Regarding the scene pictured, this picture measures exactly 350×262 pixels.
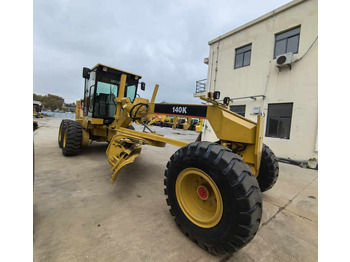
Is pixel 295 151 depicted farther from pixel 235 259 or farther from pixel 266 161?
pixel 235 259

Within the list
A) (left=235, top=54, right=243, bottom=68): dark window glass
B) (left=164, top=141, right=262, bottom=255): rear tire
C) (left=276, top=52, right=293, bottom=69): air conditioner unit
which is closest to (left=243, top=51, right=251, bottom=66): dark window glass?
(left=235, top=54, right=243, bottom=68): dark window glass

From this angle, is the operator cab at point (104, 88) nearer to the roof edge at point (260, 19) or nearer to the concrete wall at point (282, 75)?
the concrete wall at point (282, 75)

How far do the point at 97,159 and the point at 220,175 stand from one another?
4.28m

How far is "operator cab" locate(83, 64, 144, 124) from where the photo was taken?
4.79m

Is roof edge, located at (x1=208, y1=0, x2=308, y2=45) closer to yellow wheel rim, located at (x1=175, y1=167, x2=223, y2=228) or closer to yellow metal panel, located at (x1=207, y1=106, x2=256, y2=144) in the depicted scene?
yellow metal panel, located at (x1=207, y1=106, x2=256, y2=144)

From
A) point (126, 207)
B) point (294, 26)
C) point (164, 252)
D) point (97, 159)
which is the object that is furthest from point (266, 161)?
A: point (294, 26)

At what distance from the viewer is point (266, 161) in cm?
286

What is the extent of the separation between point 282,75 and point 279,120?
190cm

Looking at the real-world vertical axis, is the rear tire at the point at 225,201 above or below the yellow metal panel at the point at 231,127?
below

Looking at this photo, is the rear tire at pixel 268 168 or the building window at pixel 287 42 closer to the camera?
the rear tire at pixel 268 168

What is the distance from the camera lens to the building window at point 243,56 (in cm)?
839

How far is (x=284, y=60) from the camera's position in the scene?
666 cm

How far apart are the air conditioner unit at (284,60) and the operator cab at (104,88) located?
18.9ft

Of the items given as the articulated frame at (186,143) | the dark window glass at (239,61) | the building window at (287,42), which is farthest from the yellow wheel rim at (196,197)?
the dark window glass at (239,61)
